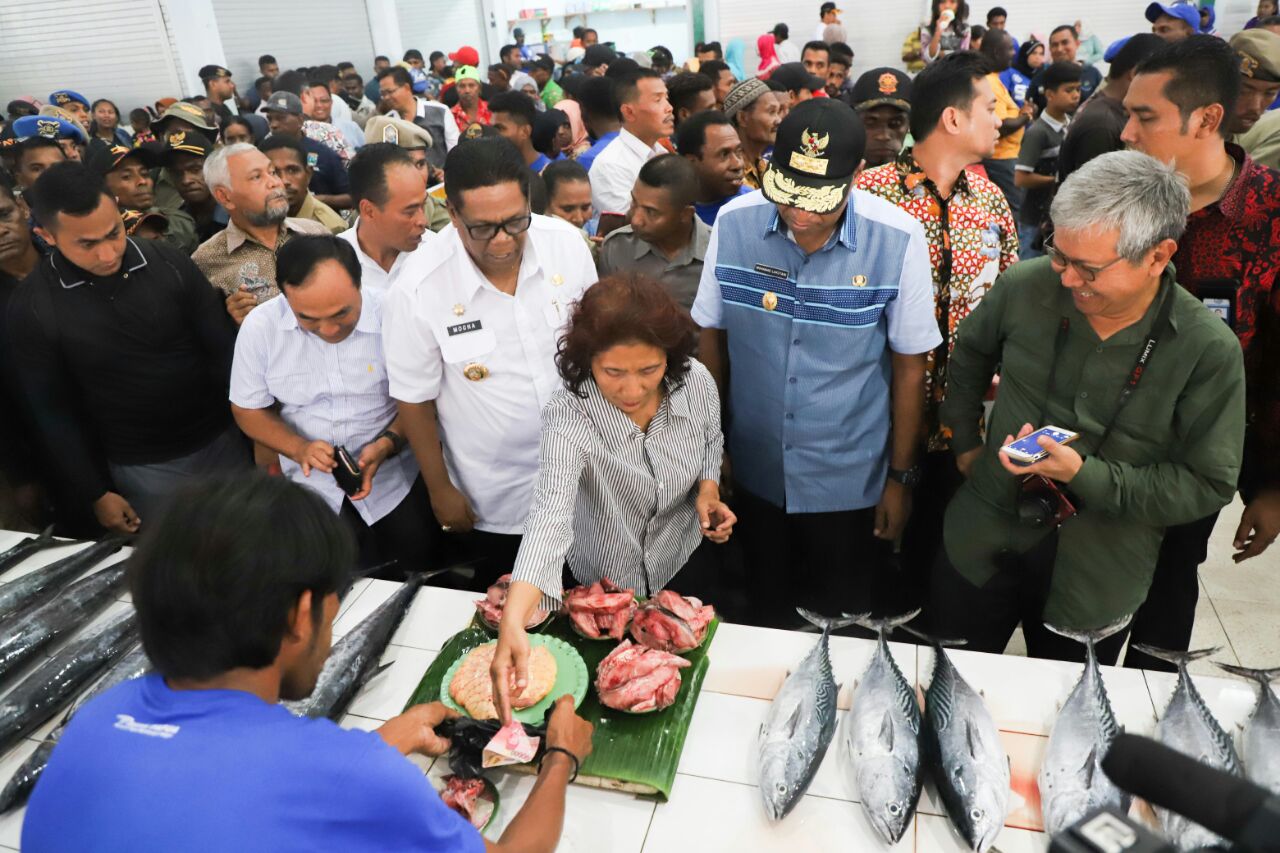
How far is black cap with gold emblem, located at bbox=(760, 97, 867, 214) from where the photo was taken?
219 centimetres

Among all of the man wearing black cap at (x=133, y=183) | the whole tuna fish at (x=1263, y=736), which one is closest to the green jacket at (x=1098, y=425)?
the whole tuna fish at (x=1263, y=736)

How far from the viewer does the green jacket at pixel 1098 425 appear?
184cm

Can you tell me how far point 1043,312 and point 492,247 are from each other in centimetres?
150

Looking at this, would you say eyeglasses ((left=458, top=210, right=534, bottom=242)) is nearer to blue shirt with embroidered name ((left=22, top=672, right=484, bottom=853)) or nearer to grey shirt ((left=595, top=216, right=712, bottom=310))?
grey shirt ((left=595, top=216, right=712, bottom=310))

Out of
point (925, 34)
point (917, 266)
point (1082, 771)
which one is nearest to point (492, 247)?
point (917, 266)

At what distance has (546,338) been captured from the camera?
8.44 feet

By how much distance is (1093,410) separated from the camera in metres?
1.99

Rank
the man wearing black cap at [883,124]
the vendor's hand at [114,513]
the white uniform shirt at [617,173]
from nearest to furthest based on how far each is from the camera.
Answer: the vendor's hand at [114,513], the man wearing black cap at [883,124], the white uniform shirt at [617,173]

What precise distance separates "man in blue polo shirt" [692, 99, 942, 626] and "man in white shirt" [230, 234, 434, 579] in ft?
3.71

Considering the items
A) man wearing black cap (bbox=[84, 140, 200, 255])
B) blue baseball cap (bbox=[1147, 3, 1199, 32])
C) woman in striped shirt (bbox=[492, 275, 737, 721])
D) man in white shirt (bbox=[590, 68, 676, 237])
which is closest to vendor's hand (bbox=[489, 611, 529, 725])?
woman in striped shirt (bbox=[492, 275, 737, 721])

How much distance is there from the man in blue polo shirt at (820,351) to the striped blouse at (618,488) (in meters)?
0.28

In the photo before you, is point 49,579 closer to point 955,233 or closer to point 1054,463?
point 1054,463

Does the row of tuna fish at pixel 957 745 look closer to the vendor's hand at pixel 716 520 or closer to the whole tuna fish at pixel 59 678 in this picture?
the vendor's hand at pixel 716 520

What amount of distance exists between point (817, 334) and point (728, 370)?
0.52 metres
